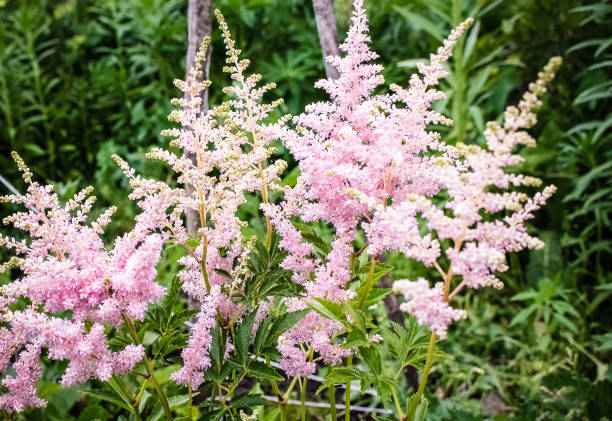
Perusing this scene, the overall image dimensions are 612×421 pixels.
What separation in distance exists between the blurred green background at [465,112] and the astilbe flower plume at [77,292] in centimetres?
101

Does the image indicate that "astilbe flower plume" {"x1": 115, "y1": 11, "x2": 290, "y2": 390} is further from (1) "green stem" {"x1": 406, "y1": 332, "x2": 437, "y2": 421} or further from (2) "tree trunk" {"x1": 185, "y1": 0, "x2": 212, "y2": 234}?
(2) "tree trunk" {"x1": 185, "y1": 0, "x2": 212, "y2": 234}

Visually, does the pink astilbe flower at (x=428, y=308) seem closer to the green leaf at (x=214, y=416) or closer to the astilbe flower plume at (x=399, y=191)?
the astilbe flower plume at (x=399, y=191)

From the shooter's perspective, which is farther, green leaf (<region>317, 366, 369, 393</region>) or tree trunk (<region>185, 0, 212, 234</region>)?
tree trunk (<region>185, 0, 212, 234</region>)

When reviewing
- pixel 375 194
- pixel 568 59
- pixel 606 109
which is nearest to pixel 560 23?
pixel 568 59

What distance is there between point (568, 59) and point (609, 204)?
1.24 meters

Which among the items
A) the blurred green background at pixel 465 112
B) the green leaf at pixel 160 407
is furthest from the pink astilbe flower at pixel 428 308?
the blurred green background at pixel 465 112

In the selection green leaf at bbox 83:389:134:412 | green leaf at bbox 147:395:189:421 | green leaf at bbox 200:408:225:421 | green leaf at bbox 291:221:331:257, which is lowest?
green leaf at bbox 147:395:189:421

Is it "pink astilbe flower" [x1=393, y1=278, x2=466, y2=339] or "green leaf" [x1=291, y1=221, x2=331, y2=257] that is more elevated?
"green leaf" [x1=291, y1=221, x2=331, y2=257]

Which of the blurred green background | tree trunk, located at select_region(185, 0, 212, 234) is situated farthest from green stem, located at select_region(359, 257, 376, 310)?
the blurred green background

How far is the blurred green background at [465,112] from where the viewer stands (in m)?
2.39

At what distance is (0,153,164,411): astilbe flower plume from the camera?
2.59 ft

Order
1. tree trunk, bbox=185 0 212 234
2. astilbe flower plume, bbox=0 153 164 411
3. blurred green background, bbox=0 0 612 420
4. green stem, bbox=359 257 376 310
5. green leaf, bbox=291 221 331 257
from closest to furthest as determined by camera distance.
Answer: astilbe flower plume, bbox=0 153 164 411 → green stem, bbox=359 257 376 310 → green leaf, bbox=291 221 331 257 → tree trunk, bbox=185 0 212 234 → blurred green background, bbox=0 0 612 420

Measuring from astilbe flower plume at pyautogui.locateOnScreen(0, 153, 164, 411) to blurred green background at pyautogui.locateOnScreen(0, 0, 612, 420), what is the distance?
1.01 metres

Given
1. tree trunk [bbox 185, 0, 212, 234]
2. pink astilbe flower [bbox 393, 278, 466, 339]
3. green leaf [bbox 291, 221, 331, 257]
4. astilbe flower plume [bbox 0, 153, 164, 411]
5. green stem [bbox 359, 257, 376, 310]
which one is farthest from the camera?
tree trunk [bbox 185, 0, 212, 234]
